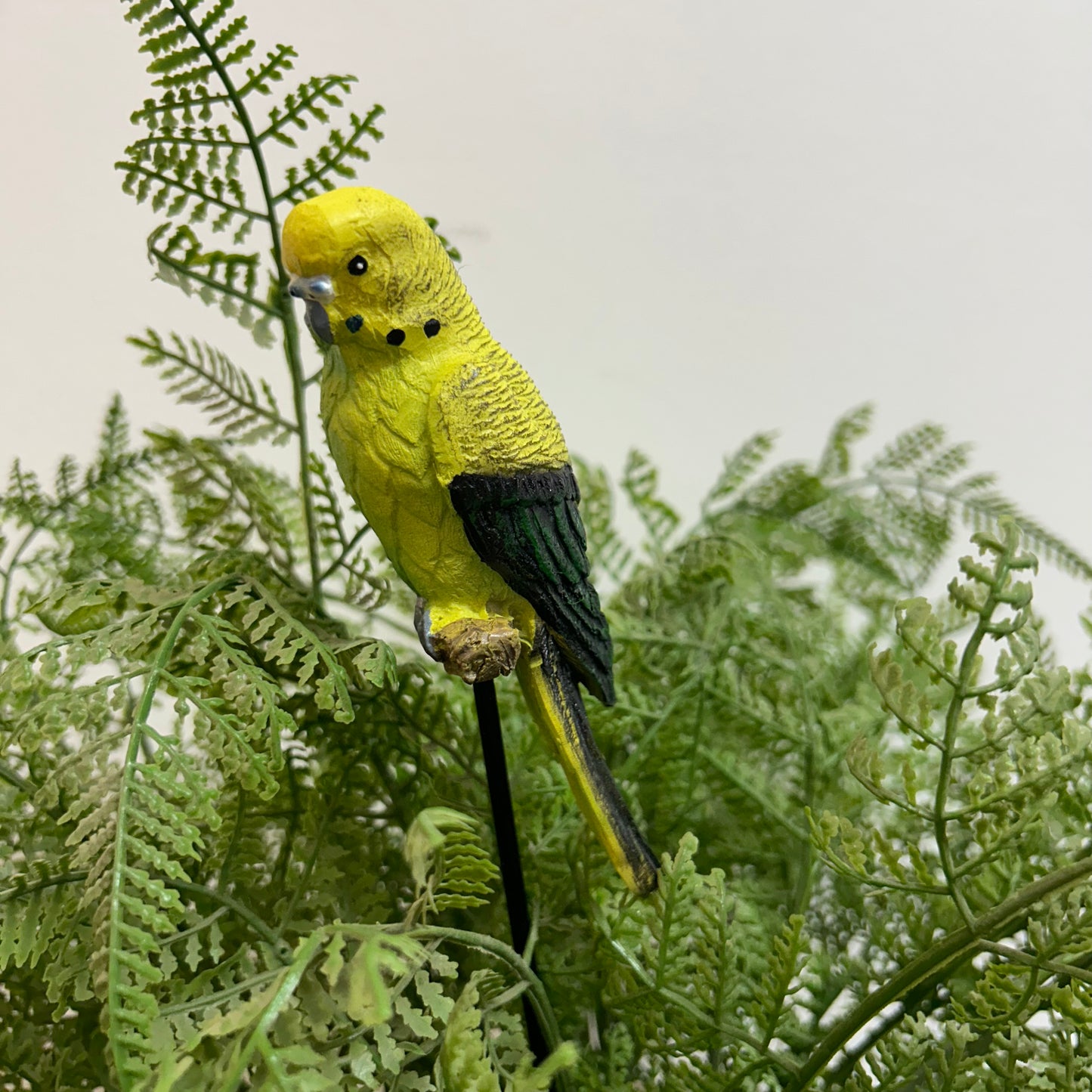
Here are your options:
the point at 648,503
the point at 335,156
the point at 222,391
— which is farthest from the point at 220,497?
the point at 648,503

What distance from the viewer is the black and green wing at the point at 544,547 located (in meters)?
0.31

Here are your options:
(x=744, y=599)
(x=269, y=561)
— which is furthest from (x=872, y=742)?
(x=269, y=561)

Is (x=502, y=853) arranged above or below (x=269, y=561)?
below

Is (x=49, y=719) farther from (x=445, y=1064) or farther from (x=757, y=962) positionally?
(x=757, y=962)

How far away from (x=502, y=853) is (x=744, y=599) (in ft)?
0.96

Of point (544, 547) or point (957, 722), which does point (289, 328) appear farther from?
point (957, 722)

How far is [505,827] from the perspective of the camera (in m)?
0.34

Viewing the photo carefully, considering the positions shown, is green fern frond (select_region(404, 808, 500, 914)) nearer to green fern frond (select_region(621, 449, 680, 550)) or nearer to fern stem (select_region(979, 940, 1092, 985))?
fern stem (select_region(979, 940, 1092, 985))

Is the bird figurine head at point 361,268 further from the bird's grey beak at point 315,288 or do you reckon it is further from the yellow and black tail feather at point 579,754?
the yellow and black tail feather at point 579,754

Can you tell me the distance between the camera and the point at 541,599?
326mm

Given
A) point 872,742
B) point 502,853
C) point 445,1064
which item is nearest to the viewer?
point 445,1064

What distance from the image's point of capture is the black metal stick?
0.33 m

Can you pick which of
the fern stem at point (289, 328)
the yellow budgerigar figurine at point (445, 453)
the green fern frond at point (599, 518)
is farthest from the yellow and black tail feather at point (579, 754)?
the green fern frond at point (599, 518)

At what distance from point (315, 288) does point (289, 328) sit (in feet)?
0.24
